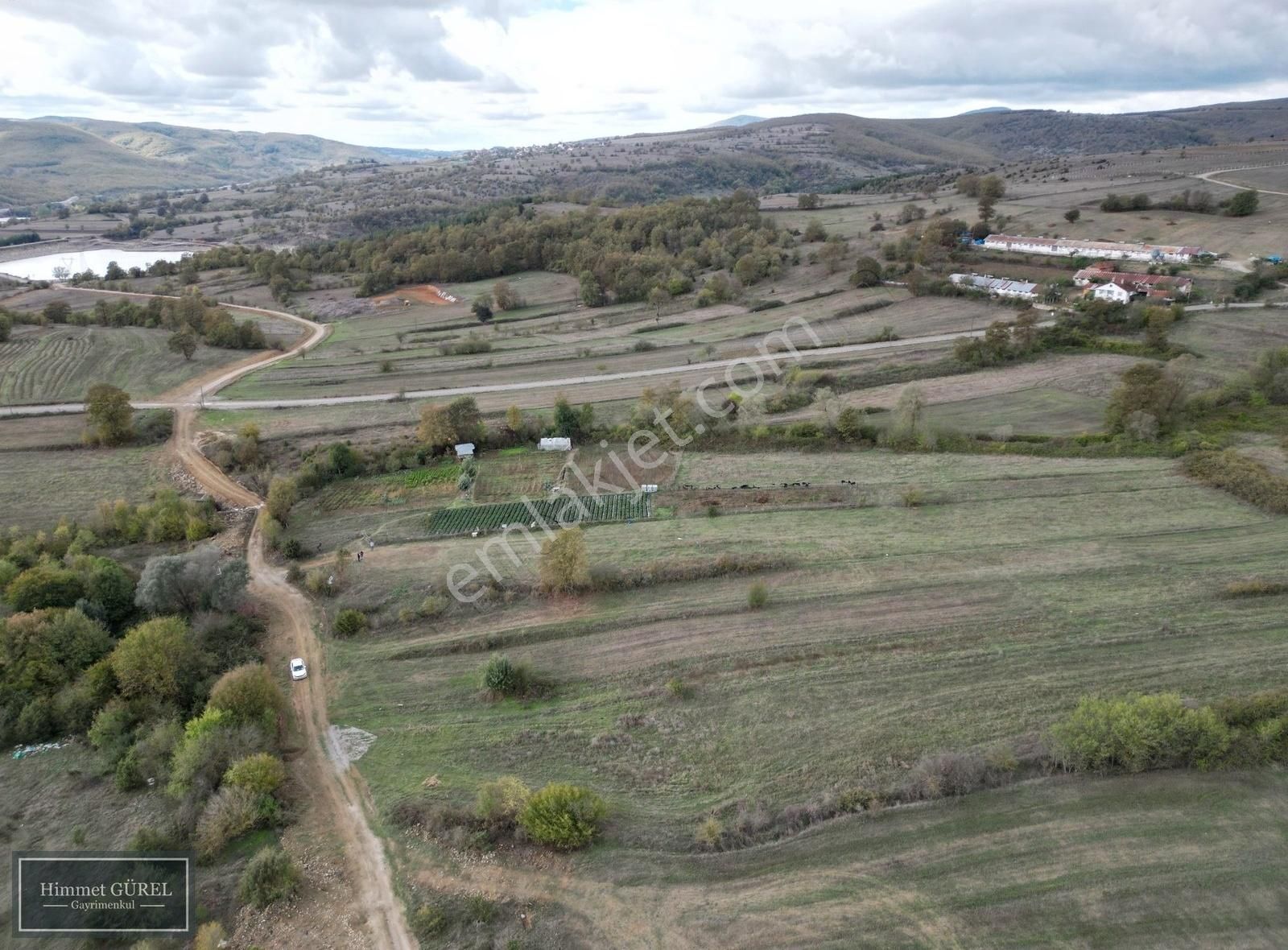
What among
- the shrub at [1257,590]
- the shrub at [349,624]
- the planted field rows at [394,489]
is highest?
the shrub at [1257,590]

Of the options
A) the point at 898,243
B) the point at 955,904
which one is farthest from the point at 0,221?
the point at 955,904

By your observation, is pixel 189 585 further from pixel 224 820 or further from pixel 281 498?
pixel 224 820

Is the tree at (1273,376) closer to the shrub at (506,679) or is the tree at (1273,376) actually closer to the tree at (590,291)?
the shrub at (506,679)

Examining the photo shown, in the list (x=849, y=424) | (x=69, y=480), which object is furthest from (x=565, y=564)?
(x=69, y=480)

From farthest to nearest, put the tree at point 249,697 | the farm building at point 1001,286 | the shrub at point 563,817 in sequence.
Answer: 1. the farm building at point 1001,286
2. the tree at point 249,697
3. the shrub at point 563,817

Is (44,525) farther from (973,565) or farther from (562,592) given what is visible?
(973,565)

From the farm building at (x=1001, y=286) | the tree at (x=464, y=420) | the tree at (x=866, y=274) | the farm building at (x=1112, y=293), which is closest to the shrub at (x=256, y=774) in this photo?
the tree at (x=464, y=420)

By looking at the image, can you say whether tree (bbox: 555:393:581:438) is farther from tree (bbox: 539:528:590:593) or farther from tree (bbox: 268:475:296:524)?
tree (bbox: 539:528:590:593)
